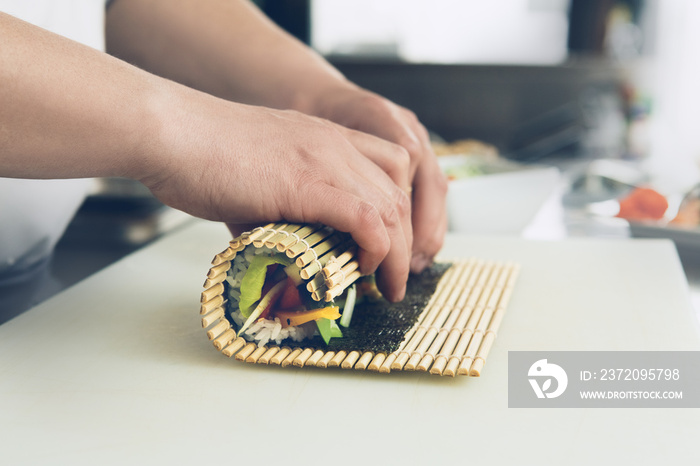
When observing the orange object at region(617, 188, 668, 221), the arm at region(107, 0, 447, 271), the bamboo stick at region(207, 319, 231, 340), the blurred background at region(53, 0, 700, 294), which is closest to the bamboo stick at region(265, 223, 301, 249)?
the bamboo stick at region(207, 319, 231, 340)

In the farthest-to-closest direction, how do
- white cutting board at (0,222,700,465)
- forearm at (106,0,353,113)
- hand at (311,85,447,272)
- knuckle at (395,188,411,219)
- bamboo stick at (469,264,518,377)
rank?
forearm at (106,0,353,113), hand at (311,85,447,272), knuckle at (395,188,411,219), bamboo stick at (469,264,518,377), white cutting board at (0,222,700,465)

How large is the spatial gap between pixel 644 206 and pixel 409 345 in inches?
34.8

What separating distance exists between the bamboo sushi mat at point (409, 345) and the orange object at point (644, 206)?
0.68 metres

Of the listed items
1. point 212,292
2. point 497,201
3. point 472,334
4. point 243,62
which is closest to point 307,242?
point 212,292

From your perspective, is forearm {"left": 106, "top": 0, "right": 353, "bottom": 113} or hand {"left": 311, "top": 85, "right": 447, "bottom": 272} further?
forearm {"left": 106, "top": 0, "right": 353, "bottom": 113}

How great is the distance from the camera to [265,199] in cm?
74

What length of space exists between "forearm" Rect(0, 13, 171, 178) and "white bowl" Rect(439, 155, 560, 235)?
2.55 feet

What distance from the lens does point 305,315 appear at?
738mm

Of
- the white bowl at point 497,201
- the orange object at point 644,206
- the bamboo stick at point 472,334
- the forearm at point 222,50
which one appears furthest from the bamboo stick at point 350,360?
the orange object at point 644,206

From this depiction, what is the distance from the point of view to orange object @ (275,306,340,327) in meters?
0.73

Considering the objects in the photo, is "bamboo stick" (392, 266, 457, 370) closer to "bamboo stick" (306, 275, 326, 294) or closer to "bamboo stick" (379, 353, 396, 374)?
"bamboo stick" (379, 353, 396, 374)

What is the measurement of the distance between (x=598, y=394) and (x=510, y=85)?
2.78m

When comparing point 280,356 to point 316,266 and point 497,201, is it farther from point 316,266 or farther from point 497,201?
point 497,201

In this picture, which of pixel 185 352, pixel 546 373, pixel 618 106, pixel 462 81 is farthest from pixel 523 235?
pixel 462 81
